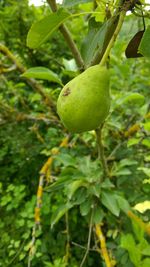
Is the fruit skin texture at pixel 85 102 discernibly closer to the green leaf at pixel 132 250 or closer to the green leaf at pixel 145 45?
the green leaf at pixel 145 45

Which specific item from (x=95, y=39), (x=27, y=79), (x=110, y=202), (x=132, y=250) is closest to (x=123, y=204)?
(x=110, y=202)

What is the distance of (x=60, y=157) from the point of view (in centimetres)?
130

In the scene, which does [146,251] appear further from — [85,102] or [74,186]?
[85,102]

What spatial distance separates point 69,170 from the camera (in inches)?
48.6

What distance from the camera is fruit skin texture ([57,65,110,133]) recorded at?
0.45 m

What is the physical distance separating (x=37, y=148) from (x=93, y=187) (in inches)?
34.0

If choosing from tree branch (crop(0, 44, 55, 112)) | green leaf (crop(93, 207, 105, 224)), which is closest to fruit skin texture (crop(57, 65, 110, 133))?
green leaf (crop(93, 207, 105, 224))

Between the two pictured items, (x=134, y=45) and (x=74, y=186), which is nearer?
→ (x=134, y=45)

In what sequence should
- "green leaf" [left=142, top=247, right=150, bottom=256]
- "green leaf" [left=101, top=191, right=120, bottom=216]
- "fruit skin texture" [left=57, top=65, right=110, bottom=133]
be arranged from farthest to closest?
"green leaf" [left=101, top=191, right=120, bottom=216] → "green leaf" [left=142, top=247, right=150, bottom=256] → "fruit skin texture" [left=57, top=65, right=110, bottom=133]

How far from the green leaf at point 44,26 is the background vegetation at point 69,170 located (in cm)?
52

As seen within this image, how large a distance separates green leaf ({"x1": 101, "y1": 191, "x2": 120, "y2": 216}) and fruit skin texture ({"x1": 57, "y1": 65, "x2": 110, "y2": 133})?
28.0 inches

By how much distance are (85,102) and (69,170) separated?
2.66 feet

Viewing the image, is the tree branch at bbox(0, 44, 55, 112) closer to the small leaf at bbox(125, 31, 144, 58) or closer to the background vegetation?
the background vegetation

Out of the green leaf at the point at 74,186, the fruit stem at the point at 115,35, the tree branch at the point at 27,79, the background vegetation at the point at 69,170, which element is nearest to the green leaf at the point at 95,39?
the fruit stem at the point at 115,35
